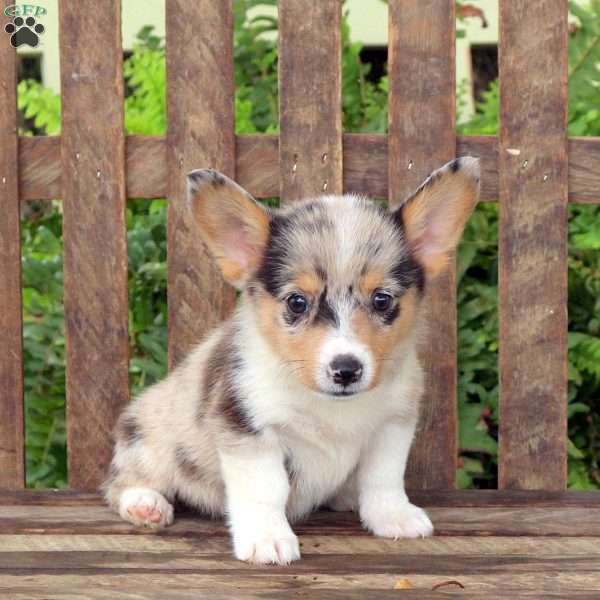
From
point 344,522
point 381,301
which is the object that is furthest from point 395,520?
point 381,301

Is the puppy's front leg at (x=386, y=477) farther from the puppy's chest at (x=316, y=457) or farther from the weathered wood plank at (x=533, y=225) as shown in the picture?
the weathered wood plank at (x=533, y=225)

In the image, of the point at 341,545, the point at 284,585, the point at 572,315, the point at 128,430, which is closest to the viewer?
the point at 284,585

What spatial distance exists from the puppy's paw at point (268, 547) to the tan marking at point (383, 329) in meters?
0.59

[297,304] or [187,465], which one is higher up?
[297,304]

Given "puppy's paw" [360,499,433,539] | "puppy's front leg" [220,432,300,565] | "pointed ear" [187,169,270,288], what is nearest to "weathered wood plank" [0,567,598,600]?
"puppy's front leg" [220,432,300,565]

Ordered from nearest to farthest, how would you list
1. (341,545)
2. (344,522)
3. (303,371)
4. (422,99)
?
1. (303,371)
2. (341,545)
3. (344,522)
4. (422,99)

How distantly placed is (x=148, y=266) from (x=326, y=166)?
1169 millimetres

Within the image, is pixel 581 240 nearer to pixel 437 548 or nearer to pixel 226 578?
pixel 437 548

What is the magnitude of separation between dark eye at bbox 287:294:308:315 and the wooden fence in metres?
1.03

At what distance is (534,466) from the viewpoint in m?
4.96

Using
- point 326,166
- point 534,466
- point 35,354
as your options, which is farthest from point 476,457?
point 35,354

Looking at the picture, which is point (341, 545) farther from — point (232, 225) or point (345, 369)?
point (232, 225)

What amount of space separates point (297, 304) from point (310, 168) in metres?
1.08

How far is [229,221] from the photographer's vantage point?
412 centimetres
